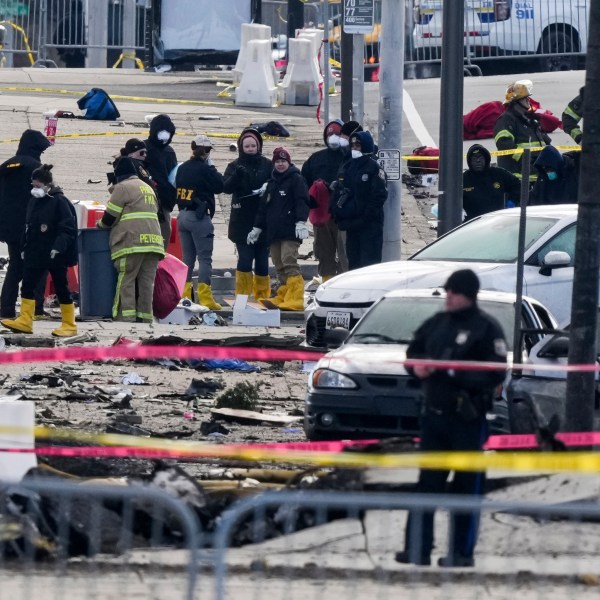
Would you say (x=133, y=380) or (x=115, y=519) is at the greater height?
(x=115, y=519)

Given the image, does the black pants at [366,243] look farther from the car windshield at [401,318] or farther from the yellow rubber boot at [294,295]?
the car windshield at [401,318]

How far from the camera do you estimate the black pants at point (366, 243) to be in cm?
1614

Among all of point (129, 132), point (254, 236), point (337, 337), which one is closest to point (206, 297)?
point (254, 236)

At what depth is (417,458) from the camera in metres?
7.84

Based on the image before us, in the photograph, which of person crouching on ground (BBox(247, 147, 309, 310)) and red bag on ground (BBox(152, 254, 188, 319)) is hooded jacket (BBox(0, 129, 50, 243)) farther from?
person crouching on ground (BBox(247, 147, 309, 310))

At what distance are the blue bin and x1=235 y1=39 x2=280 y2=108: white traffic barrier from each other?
1291cm

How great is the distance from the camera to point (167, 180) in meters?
16.2

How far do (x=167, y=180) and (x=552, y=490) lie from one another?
28.6 feet

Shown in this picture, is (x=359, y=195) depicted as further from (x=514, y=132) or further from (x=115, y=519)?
(x=115, y=519)

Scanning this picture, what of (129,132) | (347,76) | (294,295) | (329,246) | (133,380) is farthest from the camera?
(129,132)

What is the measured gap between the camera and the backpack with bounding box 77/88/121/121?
25141 millimetres

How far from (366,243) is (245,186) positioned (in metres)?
1.36

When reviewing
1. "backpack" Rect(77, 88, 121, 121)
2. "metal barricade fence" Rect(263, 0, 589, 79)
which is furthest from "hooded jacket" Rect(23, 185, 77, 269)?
"metal barricade fence" Rect(263, 0, 589, 79)

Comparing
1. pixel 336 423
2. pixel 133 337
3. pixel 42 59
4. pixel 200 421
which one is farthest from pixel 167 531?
pixel 42 59
